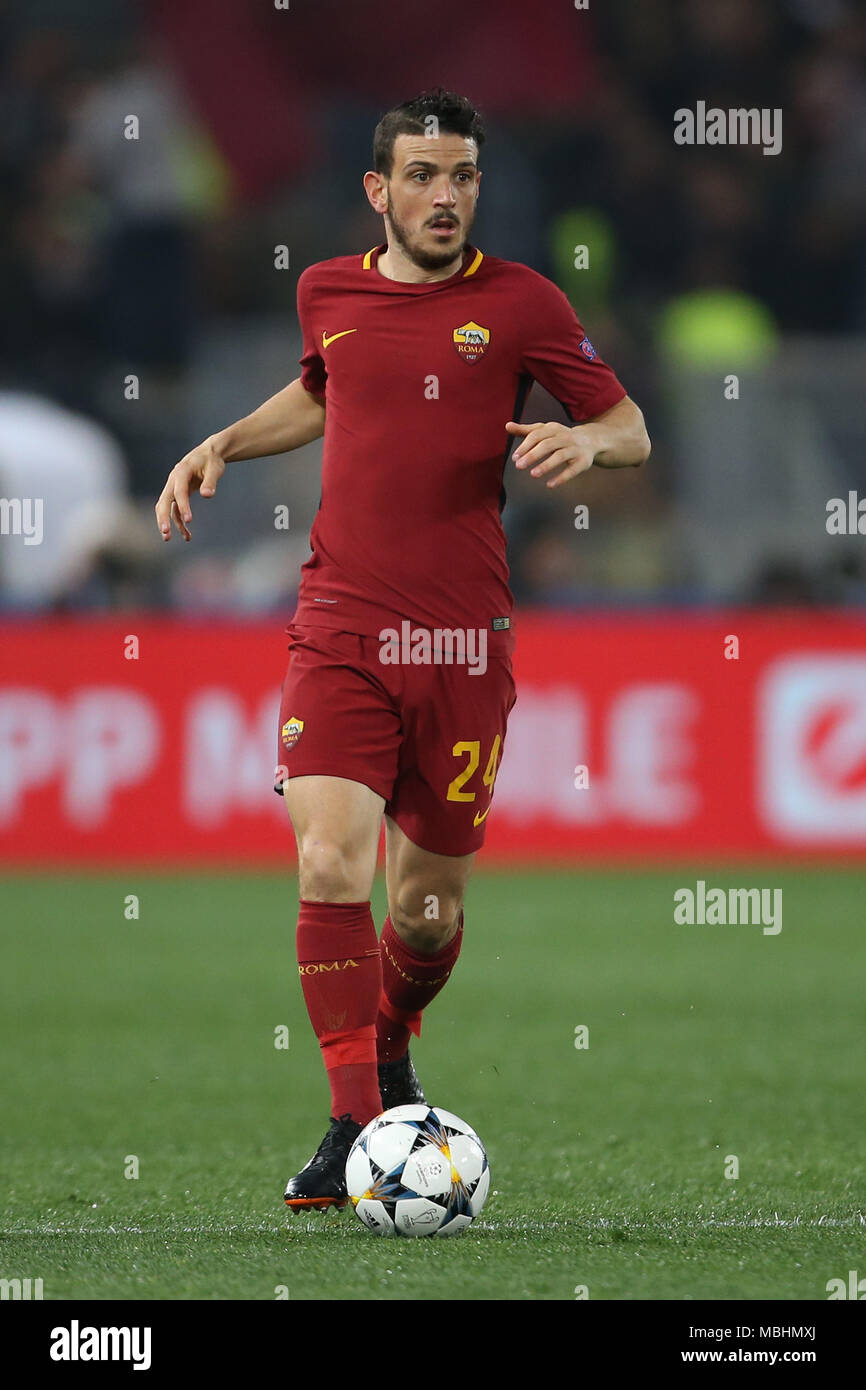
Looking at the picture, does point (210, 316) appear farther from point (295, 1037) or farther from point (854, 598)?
point (295, 1037)

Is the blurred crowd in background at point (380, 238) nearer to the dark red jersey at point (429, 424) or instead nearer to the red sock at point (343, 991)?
the dark red jersey at point (429, 424)

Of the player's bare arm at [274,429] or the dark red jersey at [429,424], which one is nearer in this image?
the dark red jersey at [429,424]

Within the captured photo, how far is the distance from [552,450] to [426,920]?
1213mm

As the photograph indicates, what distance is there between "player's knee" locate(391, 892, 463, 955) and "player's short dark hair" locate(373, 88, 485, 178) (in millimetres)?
1646

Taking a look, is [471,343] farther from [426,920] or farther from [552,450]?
[426,920]

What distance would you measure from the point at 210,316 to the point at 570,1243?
Result: 37.2ft

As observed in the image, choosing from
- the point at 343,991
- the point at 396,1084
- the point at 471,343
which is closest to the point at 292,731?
the point at 343,991

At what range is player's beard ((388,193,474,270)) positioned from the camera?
184 inches

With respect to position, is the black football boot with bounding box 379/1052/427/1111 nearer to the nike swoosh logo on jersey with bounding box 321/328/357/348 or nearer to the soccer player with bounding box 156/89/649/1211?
the soccer player with bounding box 156/89/649/1211

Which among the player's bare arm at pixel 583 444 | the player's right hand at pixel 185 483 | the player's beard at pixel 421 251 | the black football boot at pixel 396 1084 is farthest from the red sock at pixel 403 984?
the player's beard at pixel 421 251

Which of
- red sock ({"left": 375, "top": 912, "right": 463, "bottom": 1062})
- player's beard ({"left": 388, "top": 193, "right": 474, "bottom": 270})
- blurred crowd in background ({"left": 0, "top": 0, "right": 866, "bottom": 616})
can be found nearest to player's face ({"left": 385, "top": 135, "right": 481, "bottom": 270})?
player's beard ({"left": 388, "top": 193, "right": 474, "bottom": 270})

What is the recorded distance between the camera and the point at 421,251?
185 inches

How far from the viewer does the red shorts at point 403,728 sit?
4.59 metres

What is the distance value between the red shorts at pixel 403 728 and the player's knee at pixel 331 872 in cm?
16
